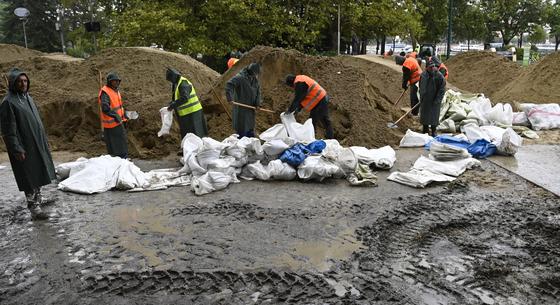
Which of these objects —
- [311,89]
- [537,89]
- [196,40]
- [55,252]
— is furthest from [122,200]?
[537,89]

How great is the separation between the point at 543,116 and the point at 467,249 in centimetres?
704

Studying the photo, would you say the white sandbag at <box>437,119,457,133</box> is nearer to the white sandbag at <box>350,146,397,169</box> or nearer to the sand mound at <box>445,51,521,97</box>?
the white sandbag at <box>350,146,397,169</box>

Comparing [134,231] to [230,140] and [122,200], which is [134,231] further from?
[230,140]

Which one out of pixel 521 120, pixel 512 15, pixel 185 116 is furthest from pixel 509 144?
pixel 512 15

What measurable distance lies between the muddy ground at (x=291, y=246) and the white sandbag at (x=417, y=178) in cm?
14

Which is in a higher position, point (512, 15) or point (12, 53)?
point (512, 15)

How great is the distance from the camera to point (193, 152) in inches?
259

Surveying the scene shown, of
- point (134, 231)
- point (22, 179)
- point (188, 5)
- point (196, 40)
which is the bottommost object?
point (134, 231)

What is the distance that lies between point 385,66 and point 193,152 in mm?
10947

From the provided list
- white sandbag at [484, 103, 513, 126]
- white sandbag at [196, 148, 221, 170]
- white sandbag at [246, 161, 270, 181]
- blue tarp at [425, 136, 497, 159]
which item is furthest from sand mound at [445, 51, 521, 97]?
white sandbag at [196, 148, 221, 170]

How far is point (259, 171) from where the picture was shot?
20.7ft

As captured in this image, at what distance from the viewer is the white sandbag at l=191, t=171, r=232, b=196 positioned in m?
5.84

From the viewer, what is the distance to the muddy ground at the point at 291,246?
3393 millimetres

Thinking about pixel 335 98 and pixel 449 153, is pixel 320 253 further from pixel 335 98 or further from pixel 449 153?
pixel 335 98
